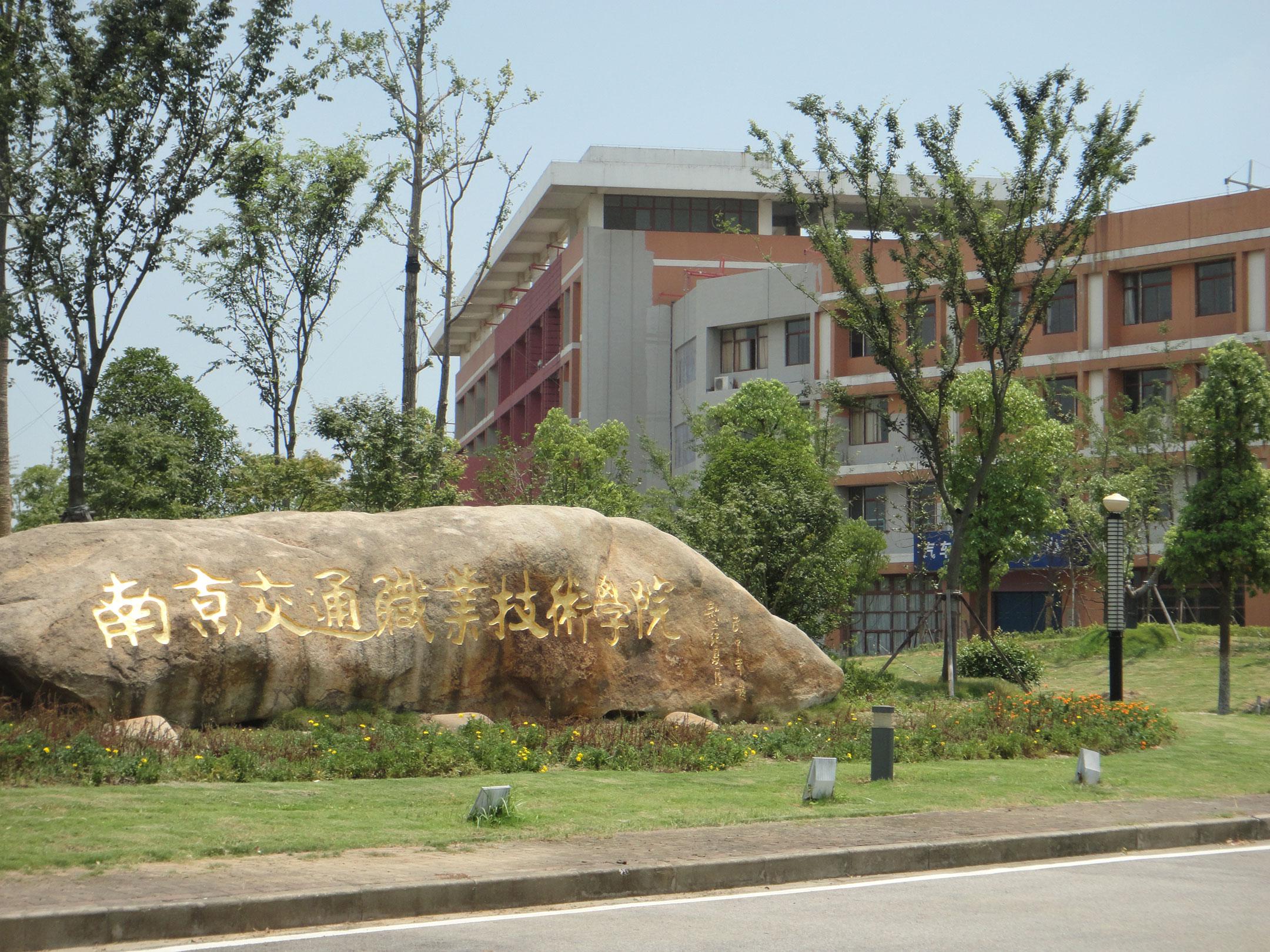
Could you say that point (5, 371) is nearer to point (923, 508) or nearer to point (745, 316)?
point (923, 508)

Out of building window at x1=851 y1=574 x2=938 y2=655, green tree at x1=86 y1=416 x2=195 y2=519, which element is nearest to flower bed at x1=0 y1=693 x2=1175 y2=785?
green tree at x1=86 y1=416 x2=195 y2=519

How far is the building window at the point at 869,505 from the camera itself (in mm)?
44719

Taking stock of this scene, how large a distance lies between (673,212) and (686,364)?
28.2 feet

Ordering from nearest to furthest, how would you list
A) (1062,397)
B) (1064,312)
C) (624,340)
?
(1062,397), (1064,312), (624,340)

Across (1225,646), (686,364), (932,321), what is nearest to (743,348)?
(686,364)

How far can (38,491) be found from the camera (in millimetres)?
59875

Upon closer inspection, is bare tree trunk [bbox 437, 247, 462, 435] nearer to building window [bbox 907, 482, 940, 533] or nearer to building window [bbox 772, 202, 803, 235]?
building window [bbox 907, 482, 940, 533]

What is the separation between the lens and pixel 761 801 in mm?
10781

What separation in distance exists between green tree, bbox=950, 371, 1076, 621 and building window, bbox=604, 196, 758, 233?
25.3m

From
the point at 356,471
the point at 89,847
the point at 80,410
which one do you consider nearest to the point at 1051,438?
the point at 356,471

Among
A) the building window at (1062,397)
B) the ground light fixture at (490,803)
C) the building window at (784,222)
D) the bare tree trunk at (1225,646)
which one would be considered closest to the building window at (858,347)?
the building window at (1062,397)

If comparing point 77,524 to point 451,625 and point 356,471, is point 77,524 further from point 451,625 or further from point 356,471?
point 356,471

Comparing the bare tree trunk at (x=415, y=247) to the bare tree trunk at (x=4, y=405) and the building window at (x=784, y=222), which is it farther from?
the building window at (x=784, y=222)

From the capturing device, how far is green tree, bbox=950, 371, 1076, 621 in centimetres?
3048
